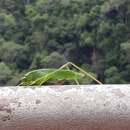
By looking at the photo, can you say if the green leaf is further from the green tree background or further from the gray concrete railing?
the green tree background

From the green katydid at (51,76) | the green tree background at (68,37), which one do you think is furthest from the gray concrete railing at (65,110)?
the green tree background at (68,37)

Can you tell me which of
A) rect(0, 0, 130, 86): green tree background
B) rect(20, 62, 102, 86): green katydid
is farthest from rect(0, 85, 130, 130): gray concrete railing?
rect(0, 0, 130, 86): green tree background

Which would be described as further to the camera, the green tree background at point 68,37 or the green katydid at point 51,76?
the green tree background at point 68,37

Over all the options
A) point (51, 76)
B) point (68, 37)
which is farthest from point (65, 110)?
point (68, 37)

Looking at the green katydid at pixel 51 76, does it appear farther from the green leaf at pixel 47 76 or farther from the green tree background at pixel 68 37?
the green tree background at pixel 68 37

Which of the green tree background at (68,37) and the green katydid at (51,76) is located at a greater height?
the green katydid at (51,76)

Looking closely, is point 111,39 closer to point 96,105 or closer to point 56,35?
point 56,35
